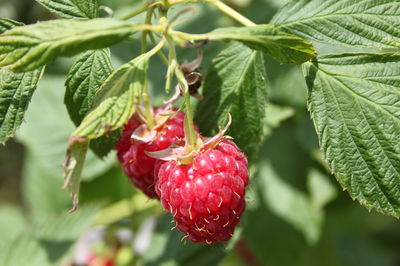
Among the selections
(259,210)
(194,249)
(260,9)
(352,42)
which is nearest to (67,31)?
(352,42)

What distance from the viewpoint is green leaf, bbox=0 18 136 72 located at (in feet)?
2.77

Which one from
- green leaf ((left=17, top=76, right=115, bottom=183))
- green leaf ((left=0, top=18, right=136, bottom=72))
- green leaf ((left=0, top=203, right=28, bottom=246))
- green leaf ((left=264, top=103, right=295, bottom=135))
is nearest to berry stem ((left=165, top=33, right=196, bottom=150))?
green leaf ((left=0, top=18, right=136, bottom=72))

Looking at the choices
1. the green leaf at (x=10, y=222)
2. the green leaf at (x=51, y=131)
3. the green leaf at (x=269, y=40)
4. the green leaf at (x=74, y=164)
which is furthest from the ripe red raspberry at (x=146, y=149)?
the green leaf at (x=10, y=222)

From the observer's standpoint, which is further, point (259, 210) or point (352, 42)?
point (259, 210)

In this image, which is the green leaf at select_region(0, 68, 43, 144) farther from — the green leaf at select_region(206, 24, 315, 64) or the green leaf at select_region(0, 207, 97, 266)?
the green leaf at select_region(0, 207, 97, 266)

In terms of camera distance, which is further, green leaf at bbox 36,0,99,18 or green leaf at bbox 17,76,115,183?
green leaf at bbox 17,76,115,183

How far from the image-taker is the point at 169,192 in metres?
1.01

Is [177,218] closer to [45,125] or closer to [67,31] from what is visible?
[67,31]

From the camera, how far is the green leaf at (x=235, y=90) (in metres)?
1.17

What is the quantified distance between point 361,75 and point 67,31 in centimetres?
54

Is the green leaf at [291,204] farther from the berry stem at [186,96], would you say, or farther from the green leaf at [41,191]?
the berry stem at [186,96]

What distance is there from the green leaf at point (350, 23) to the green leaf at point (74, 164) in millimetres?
426

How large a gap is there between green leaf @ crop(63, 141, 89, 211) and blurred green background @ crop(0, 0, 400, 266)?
1.97 feet

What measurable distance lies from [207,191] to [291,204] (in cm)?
113
